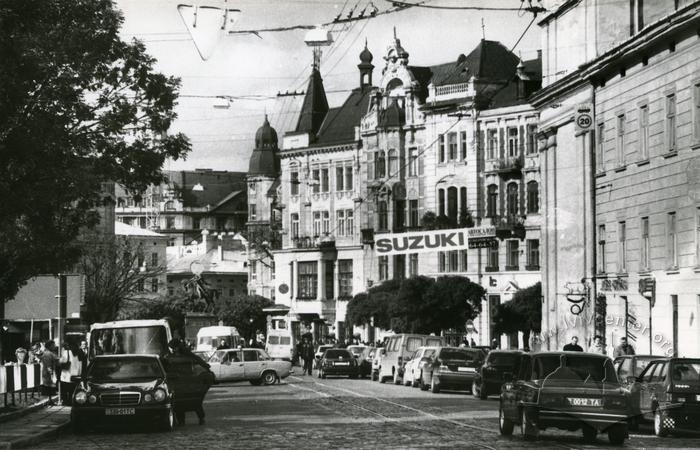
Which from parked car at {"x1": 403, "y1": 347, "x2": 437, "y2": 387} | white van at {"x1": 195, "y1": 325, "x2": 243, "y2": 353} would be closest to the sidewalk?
parked car at {"x1": 403, "y1": 347, "x2": 437, "y2": 387}

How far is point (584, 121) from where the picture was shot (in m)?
51.3

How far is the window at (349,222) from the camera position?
108125mm

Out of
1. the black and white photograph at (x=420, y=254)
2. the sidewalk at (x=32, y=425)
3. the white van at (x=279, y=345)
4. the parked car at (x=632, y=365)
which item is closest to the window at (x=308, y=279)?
the black and white photograph at (x=420, y=254)

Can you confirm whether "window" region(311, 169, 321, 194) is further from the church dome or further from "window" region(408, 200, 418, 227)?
the church dome

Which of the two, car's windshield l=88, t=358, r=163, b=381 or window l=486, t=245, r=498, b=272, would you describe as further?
window l=486, t=245, r=498, b=272

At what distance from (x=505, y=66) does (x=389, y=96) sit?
1082 cm

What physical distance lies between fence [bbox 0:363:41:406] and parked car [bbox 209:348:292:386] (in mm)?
12120

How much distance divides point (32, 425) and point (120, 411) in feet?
9.05

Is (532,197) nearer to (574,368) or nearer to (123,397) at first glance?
(123,397)

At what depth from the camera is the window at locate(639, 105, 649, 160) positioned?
4578cm

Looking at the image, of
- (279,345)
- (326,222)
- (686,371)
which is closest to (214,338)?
(279,345)

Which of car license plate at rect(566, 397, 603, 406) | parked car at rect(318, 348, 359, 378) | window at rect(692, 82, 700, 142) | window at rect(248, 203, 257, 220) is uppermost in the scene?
window at rect(248, 203, 257, 220)

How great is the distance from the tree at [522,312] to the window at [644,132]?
32.9m

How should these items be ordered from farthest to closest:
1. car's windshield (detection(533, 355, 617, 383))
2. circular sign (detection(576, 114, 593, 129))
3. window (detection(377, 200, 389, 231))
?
window (detection(377, 200, 389, 231))
circular sign (detection(576, 114, 593, 129))
car's windshield (detection(533, 355, 617, 383))
